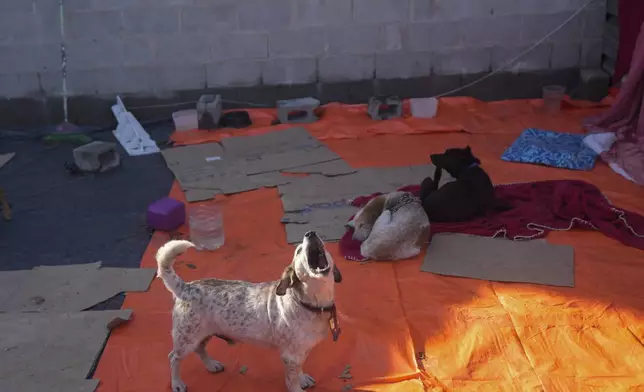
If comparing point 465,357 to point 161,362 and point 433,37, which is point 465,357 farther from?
point 433,37

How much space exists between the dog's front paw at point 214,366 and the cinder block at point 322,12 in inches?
152

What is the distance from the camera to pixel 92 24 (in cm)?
601

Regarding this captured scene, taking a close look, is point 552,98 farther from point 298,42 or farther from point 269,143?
point 269,143

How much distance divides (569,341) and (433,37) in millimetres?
3740

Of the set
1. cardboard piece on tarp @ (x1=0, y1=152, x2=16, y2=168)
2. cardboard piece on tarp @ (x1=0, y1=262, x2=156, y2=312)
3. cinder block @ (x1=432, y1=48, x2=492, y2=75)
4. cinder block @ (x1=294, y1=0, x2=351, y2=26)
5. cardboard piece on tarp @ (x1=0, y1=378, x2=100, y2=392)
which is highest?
cinder block @ (x1=294, y1=0, x2=351, y2=26)

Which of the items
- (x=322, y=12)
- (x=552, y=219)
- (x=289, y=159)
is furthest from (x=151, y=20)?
(x=552, y=219)

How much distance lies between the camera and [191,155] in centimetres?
545

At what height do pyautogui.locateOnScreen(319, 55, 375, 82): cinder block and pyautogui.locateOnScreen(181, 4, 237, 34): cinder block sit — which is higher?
pyautogui.locateOnScreen(181, 4, 237, 34): cinder block

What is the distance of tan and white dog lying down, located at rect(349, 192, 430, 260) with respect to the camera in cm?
372

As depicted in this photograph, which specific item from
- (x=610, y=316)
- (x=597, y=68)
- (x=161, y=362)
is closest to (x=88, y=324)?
(x=161, y=362)

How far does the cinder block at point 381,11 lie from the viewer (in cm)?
607

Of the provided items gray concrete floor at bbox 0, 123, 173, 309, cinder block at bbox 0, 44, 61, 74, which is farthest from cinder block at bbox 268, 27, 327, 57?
cinder block at bbox 0, 44, 61, 74

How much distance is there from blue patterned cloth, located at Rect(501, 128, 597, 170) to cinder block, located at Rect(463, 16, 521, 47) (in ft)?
3.59

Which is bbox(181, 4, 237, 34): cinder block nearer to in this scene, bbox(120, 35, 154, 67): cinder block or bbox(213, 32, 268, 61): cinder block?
bbox(213, 32, 268, 61): cinder block
